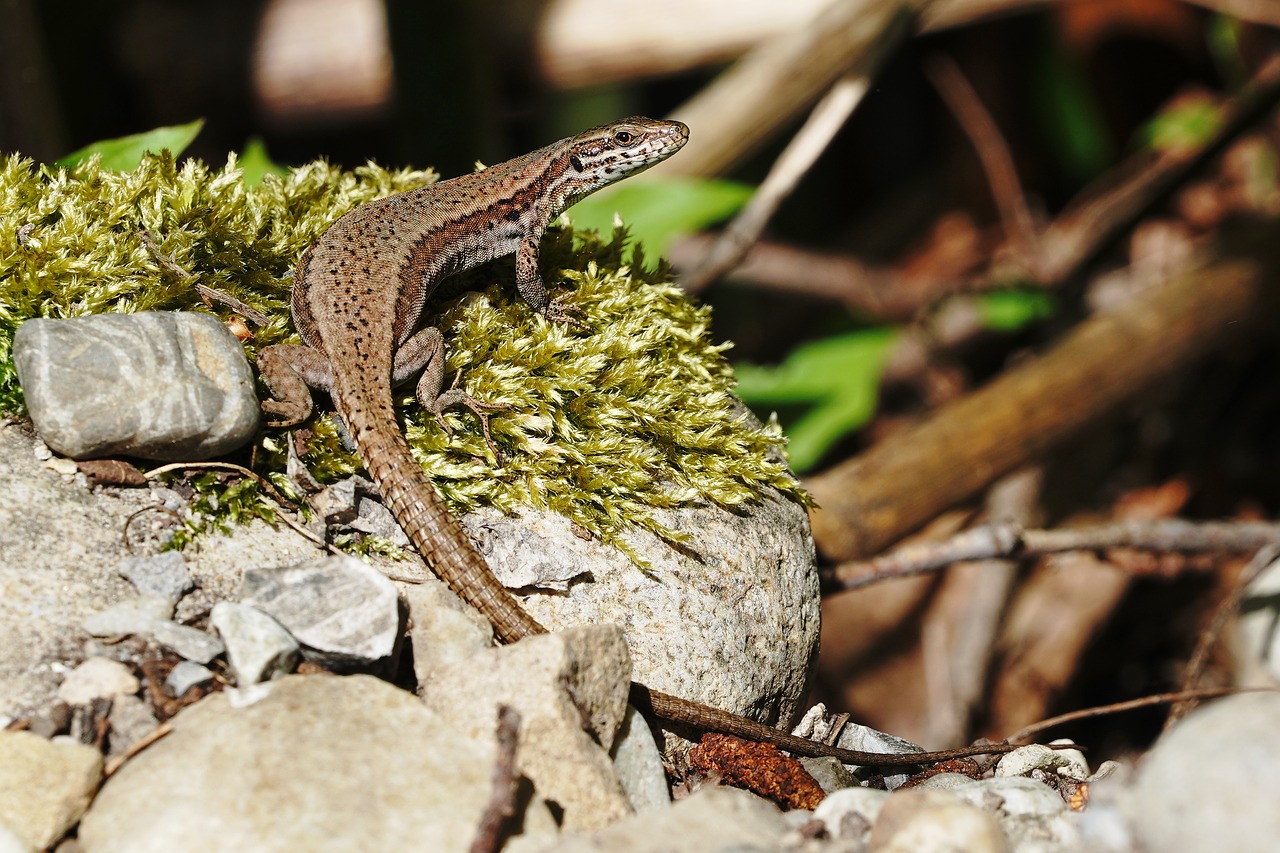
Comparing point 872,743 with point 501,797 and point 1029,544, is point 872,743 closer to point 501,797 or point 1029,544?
point 501,797

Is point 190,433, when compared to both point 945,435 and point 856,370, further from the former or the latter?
point 856,370

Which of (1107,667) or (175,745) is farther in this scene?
(1107,667)

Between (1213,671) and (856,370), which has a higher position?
(856,370)

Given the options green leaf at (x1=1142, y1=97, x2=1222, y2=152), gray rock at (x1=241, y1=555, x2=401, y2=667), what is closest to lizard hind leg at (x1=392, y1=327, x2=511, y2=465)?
gray rock at (x1=241, y1=555, x2=401, y2=667)

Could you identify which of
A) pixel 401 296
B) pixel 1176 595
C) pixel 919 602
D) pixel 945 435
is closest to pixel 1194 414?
→ pixel 1176 595

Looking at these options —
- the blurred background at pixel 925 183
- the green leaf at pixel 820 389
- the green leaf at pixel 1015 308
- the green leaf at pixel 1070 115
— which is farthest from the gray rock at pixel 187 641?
the green leaf at pixel 1070 115

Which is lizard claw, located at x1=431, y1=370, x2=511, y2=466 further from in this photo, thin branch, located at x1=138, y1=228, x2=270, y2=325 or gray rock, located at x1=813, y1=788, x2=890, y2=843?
gray rock, located at x1=813, y1=788, x2=890, y2=843
